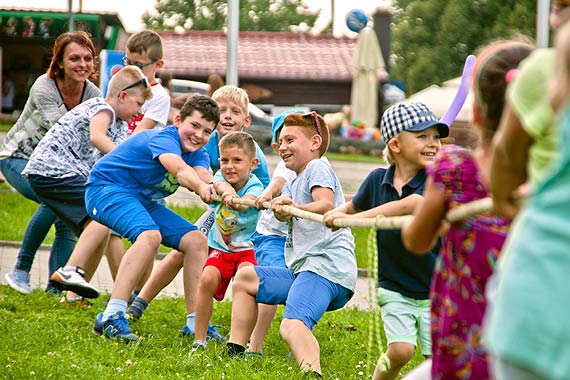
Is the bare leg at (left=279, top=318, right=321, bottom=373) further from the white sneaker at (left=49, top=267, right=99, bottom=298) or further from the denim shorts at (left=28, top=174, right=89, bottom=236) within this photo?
the denim shorts at (left=28, top=174, right=89, bottom=236)

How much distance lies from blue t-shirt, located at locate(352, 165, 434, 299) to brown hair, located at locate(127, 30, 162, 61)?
3.69m

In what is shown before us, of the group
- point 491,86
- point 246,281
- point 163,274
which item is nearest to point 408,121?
point 246,281

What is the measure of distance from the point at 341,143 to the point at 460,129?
163 inches

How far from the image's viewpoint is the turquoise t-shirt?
7.98ft

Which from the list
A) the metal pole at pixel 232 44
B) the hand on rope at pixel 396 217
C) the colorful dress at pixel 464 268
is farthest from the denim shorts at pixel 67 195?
the colorful dress at pixel 464 268

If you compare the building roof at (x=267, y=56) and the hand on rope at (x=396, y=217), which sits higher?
the hand on rope at (x=396, y=217)

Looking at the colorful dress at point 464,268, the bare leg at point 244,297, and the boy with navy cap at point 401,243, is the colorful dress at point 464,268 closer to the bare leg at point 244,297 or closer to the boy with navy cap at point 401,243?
the boy with navy cap at point 401,243

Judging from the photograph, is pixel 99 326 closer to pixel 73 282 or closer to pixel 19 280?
pixel 73 282

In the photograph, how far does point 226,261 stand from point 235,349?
0.68 metres

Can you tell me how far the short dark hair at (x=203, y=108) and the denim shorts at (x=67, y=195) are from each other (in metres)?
1.26

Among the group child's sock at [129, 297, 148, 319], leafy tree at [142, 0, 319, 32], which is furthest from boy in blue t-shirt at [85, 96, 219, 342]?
leafy tree at [142, 0, 319, 32]

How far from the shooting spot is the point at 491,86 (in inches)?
132

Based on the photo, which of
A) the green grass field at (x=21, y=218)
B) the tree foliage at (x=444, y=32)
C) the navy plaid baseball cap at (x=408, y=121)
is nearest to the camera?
the navy plaid baseball cap at (x=408, y=121)

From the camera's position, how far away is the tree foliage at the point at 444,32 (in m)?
54.7
